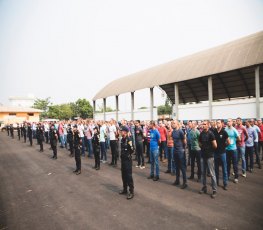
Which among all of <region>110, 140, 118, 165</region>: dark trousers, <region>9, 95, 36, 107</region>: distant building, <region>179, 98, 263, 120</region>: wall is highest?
<region>9, 95, 36, 107</region>: distant building

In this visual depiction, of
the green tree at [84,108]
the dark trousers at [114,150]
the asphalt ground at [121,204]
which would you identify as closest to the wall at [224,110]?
the asphalt ground at [121,204]

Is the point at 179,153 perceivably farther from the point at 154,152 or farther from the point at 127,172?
the point at 127,172

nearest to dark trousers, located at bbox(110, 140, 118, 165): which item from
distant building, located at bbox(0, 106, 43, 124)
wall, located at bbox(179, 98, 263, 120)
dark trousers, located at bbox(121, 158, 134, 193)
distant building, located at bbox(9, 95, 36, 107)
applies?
dark trousers, located at bbox(121, 158, 134, 193)

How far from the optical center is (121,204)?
617 centimetres

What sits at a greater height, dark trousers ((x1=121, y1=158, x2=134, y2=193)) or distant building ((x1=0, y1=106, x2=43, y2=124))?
distant building ((x1=0, y1=106, x2=43, y2=124))

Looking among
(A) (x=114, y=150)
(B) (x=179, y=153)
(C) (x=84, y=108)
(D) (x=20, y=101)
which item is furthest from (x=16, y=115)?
(D) (x=20, y=101)

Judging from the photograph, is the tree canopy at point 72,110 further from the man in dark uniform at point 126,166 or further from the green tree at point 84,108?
the man in dark uniform at point 126,166

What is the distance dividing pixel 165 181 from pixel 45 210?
177 inches

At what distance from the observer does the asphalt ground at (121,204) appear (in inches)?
195

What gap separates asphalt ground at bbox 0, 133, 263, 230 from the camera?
4.96m

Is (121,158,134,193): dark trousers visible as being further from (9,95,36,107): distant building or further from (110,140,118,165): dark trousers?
(9,95,36,107): distant building

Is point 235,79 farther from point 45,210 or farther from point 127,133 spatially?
point 45,210

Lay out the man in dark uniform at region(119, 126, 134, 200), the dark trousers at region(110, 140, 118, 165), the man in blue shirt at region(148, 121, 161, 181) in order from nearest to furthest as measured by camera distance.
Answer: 1. the man in dark uniform at region(119, 126, 134, 200)
2. the man in blue shirt at region(148, 121, 161, 181)
3. the dark trousers at region(110, 140, 118, 165)

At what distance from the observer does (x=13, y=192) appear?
7660mm
